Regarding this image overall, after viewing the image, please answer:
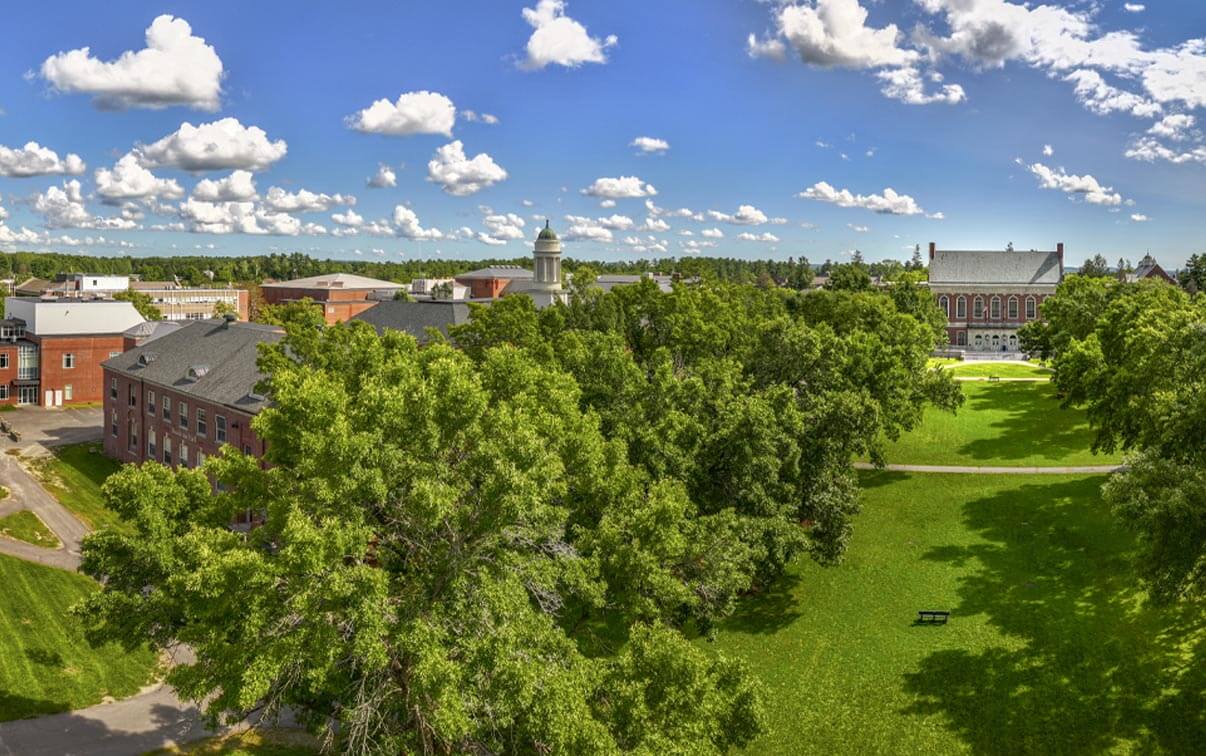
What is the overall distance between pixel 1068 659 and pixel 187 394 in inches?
2237

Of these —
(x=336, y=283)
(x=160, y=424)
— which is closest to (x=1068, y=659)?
(x=160, y=424)

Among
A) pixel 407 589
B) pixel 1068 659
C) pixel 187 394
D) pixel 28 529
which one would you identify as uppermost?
pixel 187 394

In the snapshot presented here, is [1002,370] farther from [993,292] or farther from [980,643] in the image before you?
[980,643]

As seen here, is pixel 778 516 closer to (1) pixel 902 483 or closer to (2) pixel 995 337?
(1) pixel 902 483

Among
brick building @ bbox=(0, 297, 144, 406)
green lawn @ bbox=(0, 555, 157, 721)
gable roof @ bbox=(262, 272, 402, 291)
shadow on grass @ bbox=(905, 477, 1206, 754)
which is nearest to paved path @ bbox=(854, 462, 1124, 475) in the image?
shadow on grass @ bbox=(905, 477, 1206, 754)

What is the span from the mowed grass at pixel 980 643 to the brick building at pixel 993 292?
286 ft

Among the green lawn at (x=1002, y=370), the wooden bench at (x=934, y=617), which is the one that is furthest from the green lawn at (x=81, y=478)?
the green lawn at (x=1002, y=370)

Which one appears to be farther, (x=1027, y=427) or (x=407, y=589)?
(x=1027, y=427)

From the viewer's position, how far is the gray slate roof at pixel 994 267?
131250 millimetres

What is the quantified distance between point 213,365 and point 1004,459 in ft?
189

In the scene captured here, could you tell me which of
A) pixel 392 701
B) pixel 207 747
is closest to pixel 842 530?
pixel 392 701

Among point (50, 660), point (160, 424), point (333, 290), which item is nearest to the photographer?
point (50, 660)

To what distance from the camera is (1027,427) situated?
64.9 m

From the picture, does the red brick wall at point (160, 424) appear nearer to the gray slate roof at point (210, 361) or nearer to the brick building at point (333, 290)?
the gray slate roof at point (210, 361)
